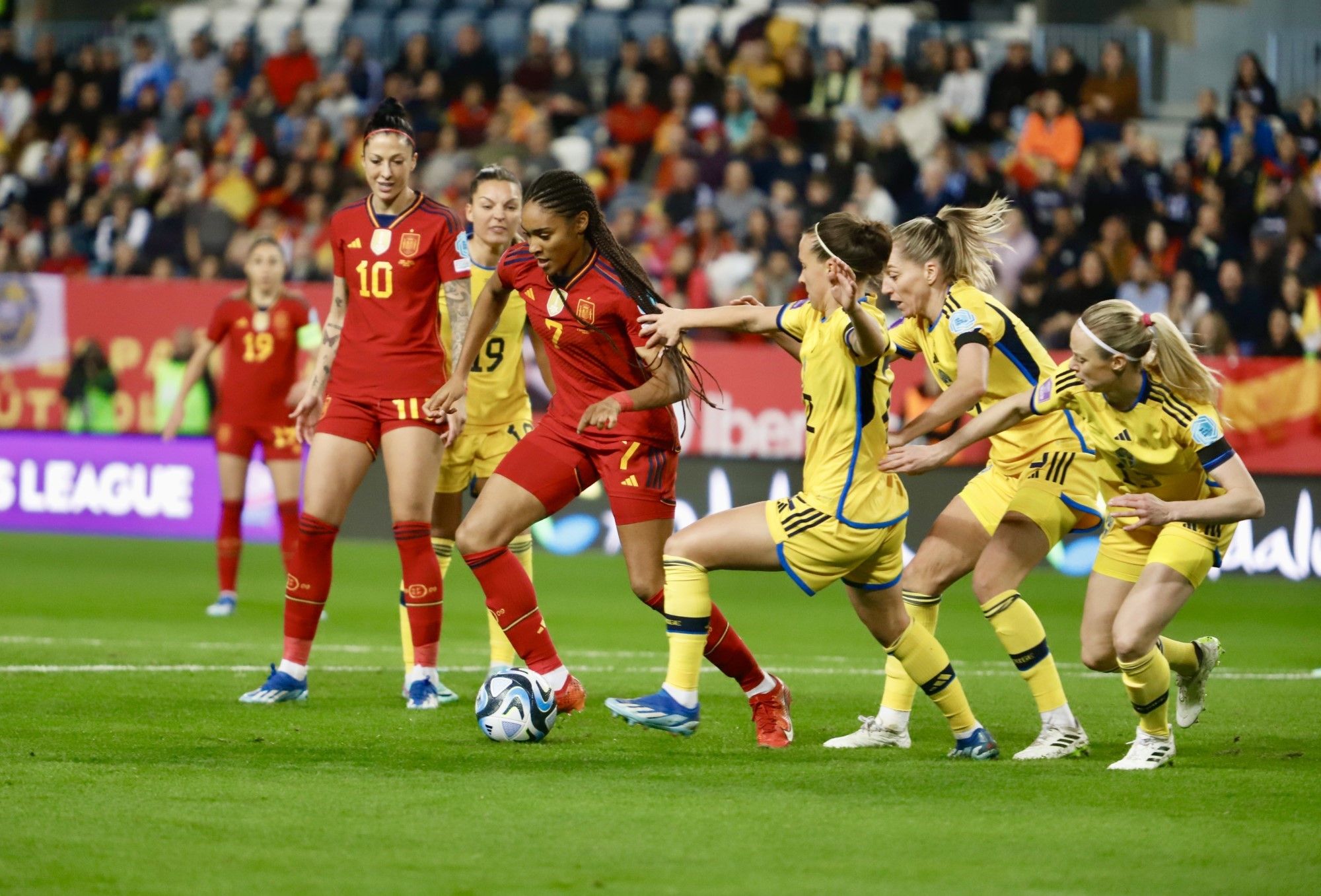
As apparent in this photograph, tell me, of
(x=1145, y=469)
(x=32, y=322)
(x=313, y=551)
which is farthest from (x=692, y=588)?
(x=32, y=322)

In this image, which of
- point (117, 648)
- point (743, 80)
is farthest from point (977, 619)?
point (743, 80)

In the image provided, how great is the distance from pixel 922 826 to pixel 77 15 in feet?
78.0

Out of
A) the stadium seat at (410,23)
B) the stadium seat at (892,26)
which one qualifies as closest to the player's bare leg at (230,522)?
the stadium seat at (892,26)

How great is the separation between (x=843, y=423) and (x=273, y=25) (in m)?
19.3

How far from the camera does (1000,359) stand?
7.12 m

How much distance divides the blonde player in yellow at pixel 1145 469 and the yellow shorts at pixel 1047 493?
28 centimetres

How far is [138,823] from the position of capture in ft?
17.1

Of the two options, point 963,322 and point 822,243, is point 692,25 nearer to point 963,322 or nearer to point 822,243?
point 963,322

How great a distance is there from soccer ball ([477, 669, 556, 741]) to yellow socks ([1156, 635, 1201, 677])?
2421mm

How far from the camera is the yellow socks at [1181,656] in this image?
23.2 ft

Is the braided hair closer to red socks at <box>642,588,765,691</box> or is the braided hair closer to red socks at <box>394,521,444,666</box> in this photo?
red socks at <box>642,588,765,691</box>

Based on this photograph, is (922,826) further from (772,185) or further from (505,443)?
(772,185)

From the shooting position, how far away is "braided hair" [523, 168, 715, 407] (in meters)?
6.67

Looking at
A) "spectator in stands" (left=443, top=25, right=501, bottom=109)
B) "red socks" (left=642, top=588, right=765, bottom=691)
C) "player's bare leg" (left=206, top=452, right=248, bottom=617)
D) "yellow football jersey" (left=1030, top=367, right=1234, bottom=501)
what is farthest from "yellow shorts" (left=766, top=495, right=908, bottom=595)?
"spectator in stands" (left=443, top=25, right=501, bottom=109)
